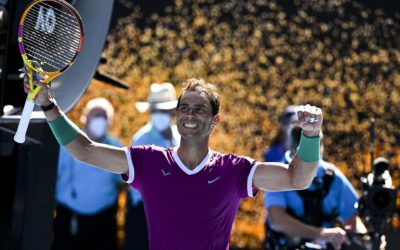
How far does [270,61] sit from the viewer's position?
852 cm

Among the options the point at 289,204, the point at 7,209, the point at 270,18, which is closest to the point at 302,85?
the point at 270,18

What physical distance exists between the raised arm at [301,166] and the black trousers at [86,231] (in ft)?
10.7

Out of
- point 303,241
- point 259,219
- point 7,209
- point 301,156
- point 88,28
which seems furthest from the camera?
point 259,219

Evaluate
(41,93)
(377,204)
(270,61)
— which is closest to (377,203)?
(377,204)

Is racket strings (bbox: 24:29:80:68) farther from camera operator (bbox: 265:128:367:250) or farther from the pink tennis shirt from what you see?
camera operator (bbox: 265:128:367:250)

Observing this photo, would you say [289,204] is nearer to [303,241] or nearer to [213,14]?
[303,241]

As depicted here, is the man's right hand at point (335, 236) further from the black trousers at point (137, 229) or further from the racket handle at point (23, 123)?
the racket handle at point (23, 123)

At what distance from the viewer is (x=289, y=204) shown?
5887 mm

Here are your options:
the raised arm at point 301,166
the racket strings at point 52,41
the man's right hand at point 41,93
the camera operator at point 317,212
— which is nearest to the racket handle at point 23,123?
the man's right hand at point 41,93

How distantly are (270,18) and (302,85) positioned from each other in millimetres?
630

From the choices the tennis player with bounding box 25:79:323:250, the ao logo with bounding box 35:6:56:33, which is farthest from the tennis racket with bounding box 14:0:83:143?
the tennis player with bounding box 25:79:323:250

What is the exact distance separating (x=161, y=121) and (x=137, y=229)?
754mm

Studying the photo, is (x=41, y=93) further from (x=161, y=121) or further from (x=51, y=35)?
(x=161, y=121)

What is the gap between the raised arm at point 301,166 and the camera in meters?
3.66
